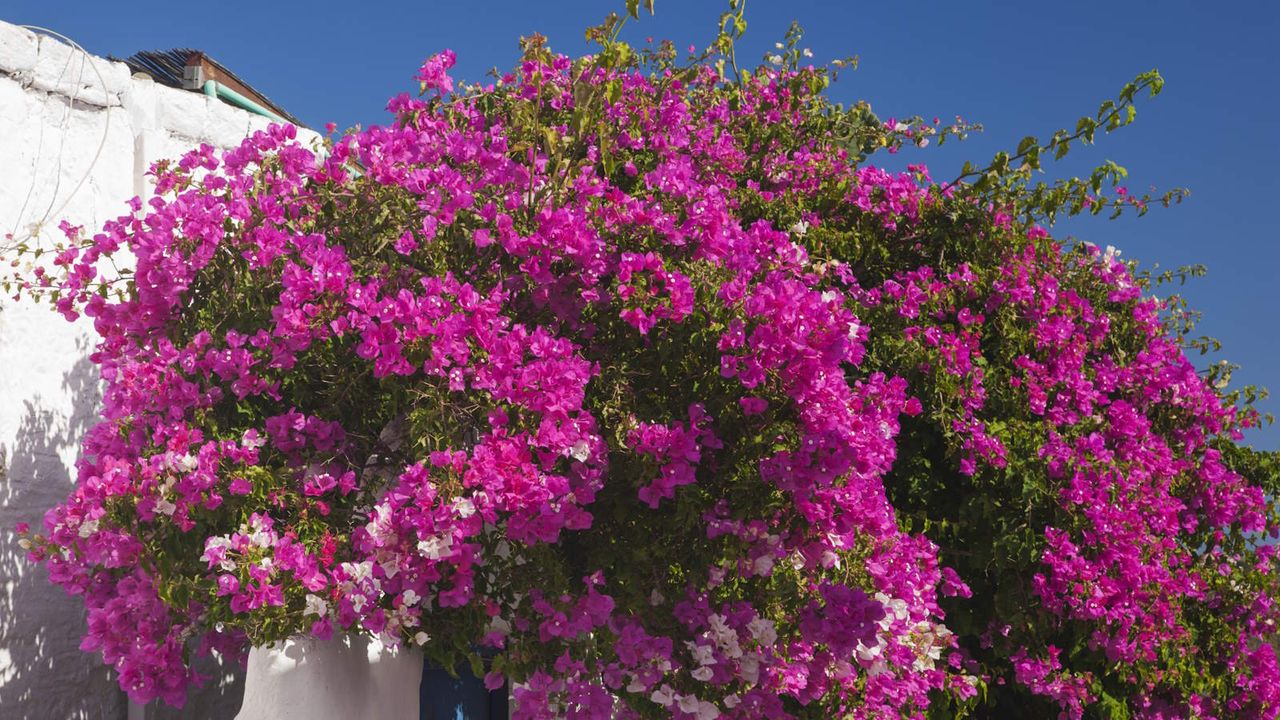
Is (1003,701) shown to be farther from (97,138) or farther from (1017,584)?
(97,138)

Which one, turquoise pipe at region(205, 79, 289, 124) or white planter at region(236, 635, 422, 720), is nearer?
white planter at region(236, 635, 422, 720)

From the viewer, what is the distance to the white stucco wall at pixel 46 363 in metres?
5.09

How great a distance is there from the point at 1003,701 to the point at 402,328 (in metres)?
4.04

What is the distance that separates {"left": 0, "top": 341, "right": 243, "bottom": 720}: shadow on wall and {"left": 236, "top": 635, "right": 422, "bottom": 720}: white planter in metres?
1.35

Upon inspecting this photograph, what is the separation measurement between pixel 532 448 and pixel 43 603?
9.47 ft

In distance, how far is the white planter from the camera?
14.0 feet

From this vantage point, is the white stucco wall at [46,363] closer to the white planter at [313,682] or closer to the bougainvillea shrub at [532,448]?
the bougainvillea shrub at [532,448]

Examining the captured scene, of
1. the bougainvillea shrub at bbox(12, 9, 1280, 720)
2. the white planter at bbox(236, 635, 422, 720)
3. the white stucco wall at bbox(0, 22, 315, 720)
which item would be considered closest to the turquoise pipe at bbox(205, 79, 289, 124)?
the white stucco wall at bbox(0, 22, 315, 720)

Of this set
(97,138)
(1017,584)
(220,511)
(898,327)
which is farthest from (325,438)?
(1017,584)

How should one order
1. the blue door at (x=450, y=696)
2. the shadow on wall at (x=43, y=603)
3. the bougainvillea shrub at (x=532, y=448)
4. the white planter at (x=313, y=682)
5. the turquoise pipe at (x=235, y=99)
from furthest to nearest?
the turquoise pipe at (x=235, y=99)
the shadow on wall at (x=43, y=603)
the blue door at (x=450, y=696)
the white planter at (x=313, y=682)
the bougainvillea shrub at (x=532, y=448)

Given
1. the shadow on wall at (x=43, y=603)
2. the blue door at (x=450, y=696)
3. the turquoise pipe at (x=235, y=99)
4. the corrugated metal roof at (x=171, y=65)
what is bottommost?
the blue door at (x=450, y=696)

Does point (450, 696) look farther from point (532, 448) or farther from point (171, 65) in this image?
point (171, 65)

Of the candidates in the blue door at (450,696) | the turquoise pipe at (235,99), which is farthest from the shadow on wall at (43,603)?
the turquoise pipe at (235,99)

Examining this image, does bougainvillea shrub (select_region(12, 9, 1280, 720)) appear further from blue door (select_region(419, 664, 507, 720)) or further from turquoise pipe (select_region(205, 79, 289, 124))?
turquoise pipe (select_region(205, 79, 289, 124))
